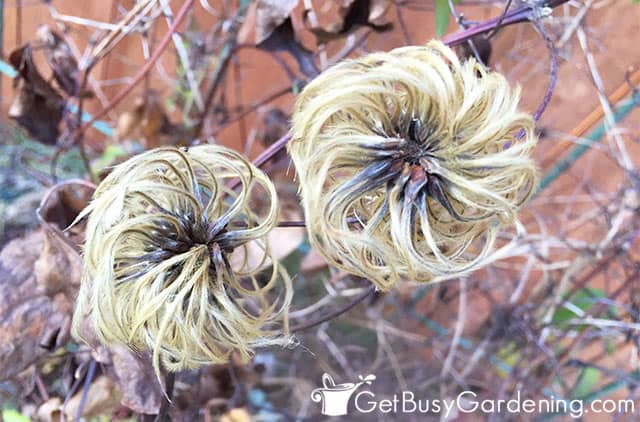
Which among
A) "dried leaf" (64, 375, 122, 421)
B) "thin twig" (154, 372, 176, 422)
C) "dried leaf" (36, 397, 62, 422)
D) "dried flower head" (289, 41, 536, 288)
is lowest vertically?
"dried leaf" (36, 397, 62, 422)

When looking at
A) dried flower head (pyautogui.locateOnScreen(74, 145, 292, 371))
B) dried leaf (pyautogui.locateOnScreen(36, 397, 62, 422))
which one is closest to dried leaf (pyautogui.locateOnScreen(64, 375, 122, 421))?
dried leaf (pyautogui.locateOnScreen(36, 397, 62, 422))

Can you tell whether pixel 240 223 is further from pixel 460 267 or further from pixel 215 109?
pixel 215 109

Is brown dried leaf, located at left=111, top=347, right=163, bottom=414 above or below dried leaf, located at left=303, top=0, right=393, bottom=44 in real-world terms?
below

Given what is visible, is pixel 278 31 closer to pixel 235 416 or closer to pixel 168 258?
pixel 168 258

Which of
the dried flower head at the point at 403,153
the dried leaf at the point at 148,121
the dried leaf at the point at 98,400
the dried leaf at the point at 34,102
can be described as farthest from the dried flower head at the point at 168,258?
the dried leaf at the point at 148,121

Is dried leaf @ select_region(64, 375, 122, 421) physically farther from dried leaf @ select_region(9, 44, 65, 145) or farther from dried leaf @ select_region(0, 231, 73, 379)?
dried leaf @ select_region(9, 44, 65, 145)

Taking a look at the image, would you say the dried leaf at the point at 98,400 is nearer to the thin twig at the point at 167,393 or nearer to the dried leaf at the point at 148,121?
the thin twig at the point at 167,393

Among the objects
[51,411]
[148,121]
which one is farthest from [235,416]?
[148,121]
